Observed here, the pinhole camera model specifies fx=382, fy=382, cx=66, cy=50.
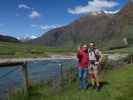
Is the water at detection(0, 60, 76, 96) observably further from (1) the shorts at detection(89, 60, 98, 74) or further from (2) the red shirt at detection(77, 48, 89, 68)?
(1) the shorts at detection(89, 60, 98, 74)

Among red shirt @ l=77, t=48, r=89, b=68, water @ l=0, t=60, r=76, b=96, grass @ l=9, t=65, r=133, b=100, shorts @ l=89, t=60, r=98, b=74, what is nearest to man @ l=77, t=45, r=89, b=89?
red shirt @ l=77, t=48, r=89, b=68

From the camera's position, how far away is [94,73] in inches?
705

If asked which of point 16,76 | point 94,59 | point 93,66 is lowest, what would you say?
point 16,76

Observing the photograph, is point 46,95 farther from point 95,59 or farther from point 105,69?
point 105,69

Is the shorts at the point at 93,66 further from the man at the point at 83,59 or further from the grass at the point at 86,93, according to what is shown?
the grass at the point at 86,93

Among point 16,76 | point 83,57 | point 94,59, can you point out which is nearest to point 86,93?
point 94,59

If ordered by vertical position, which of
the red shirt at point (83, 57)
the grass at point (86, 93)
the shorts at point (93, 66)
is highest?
the red shirt at point (83, 57)

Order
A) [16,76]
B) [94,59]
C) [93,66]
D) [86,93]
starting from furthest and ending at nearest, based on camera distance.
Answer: [16,76] < [93,66] < [94,59] < [86,93]

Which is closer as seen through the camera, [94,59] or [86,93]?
[86,93]

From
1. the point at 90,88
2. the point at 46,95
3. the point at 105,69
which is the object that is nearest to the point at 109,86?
the point at 90,88

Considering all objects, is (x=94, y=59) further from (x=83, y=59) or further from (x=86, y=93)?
(x=86, y=93)

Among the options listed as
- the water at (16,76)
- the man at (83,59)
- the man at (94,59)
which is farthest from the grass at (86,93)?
the water at (16,76)

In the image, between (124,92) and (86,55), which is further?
(86,55)

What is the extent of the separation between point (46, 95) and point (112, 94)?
9.69 feet
